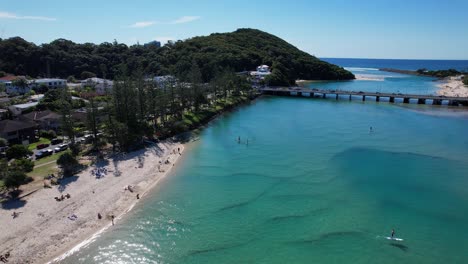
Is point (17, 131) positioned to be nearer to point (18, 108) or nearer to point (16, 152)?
point (16, 152)

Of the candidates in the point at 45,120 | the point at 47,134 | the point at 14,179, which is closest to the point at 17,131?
the point at 47,134

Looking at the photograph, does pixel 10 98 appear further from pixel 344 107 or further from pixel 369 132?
pixel 344 107

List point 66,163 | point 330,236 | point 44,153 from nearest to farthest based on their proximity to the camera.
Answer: point 330,236
point 66,163
point 44,153

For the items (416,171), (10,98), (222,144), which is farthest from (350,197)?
(10,98)

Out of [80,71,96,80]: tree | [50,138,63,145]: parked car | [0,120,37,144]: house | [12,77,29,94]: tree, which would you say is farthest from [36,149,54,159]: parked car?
[80,71,96,80]: tree

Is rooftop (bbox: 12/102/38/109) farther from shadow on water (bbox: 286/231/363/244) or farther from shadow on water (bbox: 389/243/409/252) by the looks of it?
shadow on water (bbox: 389/243/409/252)
